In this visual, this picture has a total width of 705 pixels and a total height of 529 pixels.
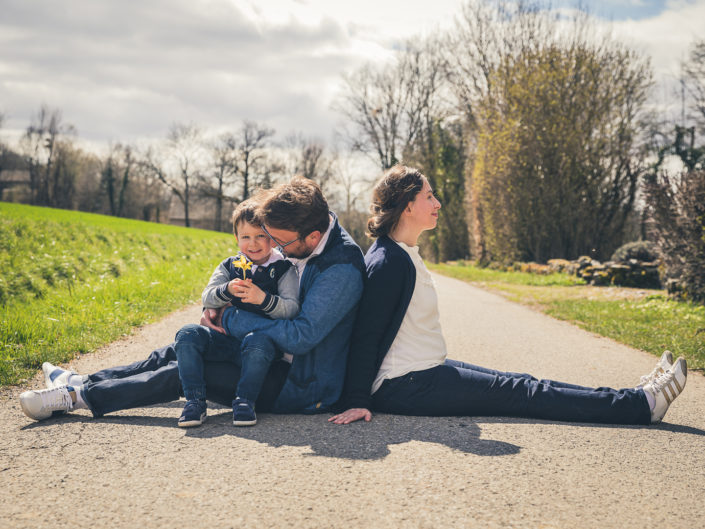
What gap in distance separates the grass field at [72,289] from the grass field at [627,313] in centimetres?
657

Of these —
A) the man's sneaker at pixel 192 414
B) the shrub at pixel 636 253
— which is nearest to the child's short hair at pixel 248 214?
the man's sneaker at pixel 192 414

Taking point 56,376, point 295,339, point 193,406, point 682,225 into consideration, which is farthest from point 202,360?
point 682,225

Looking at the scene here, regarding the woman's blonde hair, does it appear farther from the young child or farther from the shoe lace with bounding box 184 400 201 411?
the shoe lace with bounding box 184 400 201 411

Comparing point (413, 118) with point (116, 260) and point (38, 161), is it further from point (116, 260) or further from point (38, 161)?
point (38, 161)

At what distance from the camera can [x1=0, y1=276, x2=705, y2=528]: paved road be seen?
2488 mm

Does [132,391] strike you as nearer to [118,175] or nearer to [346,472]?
[346,472]

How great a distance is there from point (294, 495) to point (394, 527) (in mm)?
519

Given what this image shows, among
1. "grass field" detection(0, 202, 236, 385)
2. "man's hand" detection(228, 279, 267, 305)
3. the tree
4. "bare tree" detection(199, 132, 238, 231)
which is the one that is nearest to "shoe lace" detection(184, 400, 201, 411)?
"man's hand" detection(228, 279, 267, 305)

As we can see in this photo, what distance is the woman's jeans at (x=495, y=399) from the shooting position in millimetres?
3922

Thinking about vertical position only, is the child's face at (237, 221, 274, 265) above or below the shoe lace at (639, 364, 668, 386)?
above

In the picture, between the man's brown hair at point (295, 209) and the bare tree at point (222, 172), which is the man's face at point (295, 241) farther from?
the bare tree at point (222, 172)

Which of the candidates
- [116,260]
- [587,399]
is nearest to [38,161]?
[116,260]

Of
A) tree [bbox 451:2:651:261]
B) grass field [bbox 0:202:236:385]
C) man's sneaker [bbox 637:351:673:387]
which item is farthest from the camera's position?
tree [bbox 451:2:651:261]

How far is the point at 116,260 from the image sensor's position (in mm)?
13250
